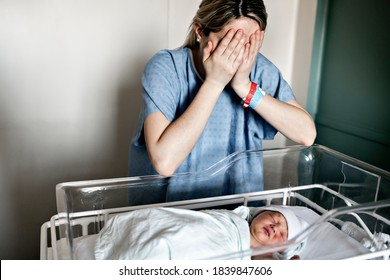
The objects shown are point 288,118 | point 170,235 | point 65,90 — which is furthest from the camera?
point 65,90

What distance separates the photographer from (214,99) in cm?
86

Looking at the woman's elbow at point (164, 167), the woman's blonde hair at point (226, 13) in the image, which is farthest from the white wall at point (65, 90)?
the woman's elbow at point (164, 167)

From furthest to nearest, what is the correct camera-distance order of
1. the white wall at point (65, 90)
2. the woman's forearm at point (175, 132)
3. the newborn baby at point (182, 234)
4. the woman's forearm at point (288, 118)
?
1. the white wall at point (65, 90)
2. the woman's forearm at point (288, 118)
3. the woman's forearm at point (175, 132)
4. the newborn baby at point (182, 234)

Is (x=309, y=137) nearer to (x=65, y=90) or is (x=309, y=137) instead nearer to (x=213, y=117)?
(x=213, y=117)

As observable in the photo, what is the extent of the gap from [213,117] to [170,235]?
0.42 m

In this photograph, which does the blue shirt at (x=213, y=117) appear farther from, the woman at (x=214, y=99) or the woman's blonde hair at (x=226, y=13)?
the woman's blonde hair at (x=226, y=13)

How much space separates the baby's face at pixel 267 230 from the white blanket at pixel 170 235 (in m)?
0.06

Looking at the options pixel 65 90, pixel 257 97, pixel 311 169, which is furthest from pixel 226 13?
pixel 65 90

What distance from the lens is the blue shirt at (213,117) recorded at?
0.94 metres

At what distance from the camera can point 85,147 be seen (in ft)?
4.90

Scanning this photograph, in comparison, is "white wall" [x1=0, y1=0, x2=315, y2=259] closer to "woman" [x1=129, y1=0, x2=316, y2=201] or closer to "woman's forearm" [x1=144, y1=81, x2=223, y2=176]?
"woman" [x1=129, y1=0, x2=316, y2=201]

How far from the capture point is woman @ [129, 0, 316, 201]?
84cm

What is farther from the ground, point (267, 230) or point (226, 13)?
point (226, 13)

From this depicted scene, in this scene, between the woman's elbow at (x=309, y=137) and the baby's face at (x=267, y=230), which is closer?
the baby's face at (x=267, y=230)
